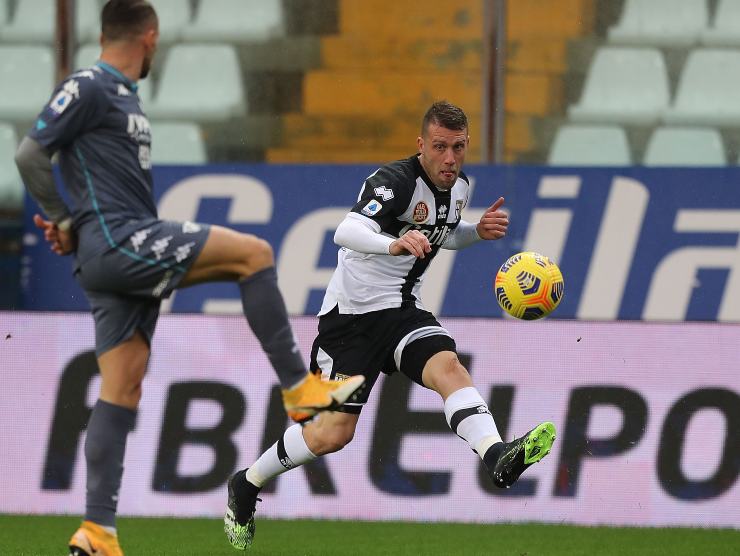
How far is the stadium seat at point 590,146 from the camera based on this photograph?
9.27m

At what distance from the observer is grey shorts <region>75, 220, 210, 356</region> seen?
4387mm

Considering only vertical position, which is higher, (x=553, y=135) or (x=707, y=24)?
(x=707, y=24)

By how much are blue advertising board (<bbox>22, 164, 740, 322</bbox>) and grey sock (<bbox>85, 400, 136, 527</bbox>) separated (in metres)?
4.57

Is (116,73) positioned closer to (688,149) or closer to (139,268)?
(139,268)

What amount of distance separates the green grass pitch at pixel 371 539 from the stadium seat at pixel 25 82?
361cm

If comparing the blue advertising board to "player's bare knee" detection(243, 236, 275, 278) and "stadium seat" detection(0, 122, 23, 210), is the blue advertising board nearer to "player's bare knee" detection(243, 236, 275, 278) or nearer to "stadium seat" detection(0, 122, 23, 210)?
"stadium seat" detection(0, 122, 23, 210)

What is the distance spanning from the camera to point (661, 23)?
30.8 ft

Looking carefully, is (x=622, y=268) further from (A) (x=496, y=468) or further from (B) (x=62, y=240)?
(B) (x=62, y=240)

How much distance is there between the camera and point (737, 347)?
697 cm

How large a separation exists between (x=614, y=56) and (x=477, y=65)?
3.07 feet

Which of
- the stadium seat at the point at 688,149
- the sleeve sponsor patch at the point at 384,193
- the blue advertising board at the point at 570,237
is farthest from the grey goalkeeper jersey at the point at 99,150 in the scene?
the stadium seat at the point at 688,149

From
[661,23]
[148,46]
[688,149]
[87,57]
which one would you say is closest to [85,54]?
[87,57]

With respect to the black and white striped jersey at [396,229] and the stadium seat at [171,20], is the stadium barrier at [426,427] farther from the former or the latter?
the stadium seat at [171,20]

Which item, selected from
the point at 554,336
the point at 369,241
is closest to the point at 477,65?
the point at 554,336
